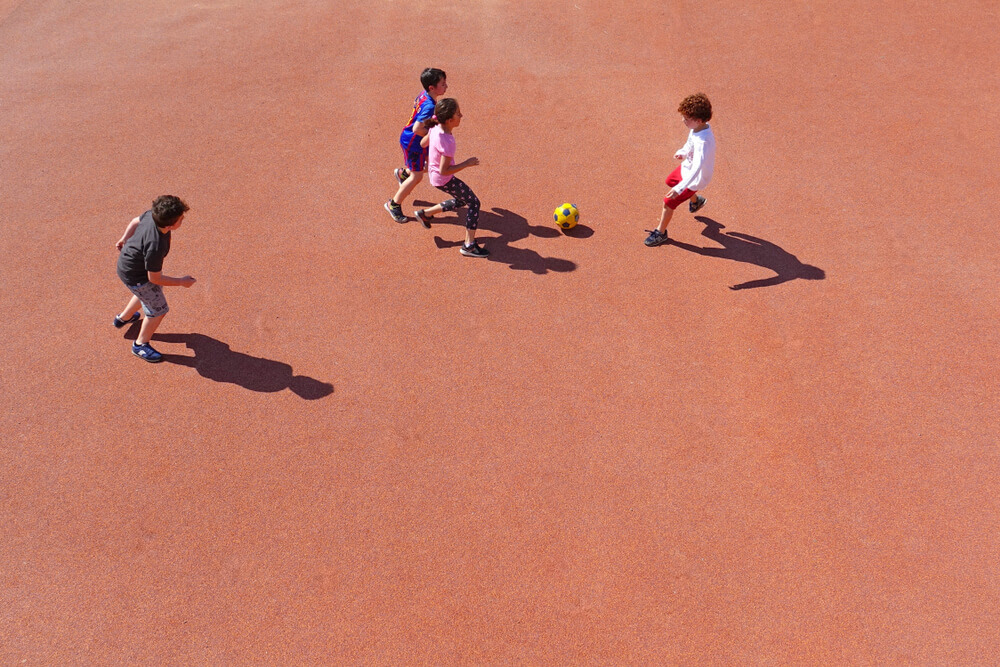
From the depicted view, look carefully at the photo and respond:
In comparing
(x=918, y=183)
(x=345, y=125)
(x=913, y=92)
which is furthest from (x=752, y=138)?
(x=345, y=125)

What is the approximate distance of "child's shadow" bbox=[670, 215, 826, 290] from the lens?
789 centimetres

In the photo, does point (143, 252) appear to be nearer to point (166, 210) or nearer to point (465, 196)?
point (166, 210)

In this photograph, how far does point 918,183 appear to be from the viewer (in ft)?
29.8

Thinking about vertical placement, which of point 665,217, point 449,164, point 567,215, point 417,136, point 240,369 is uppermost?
point 417,136

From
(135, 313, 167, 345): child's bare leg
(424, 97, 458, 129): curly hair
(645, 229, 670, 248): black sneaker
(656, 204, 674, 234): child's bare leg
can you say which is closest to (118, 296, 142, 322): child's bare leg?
(135, 313, 167, 345): child's bare leg

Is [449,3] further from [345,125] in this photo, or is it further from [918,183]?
[918,183]

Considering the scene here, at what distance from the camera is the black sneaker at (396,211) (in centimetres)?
861

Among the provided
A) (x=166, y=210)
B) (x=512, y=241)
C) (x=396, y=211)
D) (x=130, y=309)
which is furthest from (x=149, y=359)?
(x=512, y=241)

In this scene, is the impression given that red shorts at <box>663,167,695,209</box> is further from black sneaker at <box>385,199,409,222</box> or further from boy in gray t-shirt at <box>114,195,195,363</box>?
boy in gray t-shirt at <box>114,195,195,363</box>

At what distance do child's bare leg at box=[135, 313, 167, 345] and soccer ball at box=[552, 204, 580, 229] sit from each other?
4.62 meters

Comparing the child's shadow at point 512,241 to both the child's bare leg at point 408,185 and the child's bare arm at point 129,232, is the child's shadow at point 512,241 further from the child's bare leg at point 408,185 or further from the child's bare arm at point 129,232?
the child's bare arm at point 129,232

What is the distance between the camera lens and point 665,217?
321 inches

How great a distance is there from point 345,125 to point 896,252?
772cm

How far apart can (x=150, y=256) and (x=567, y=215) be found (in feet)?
15.3
